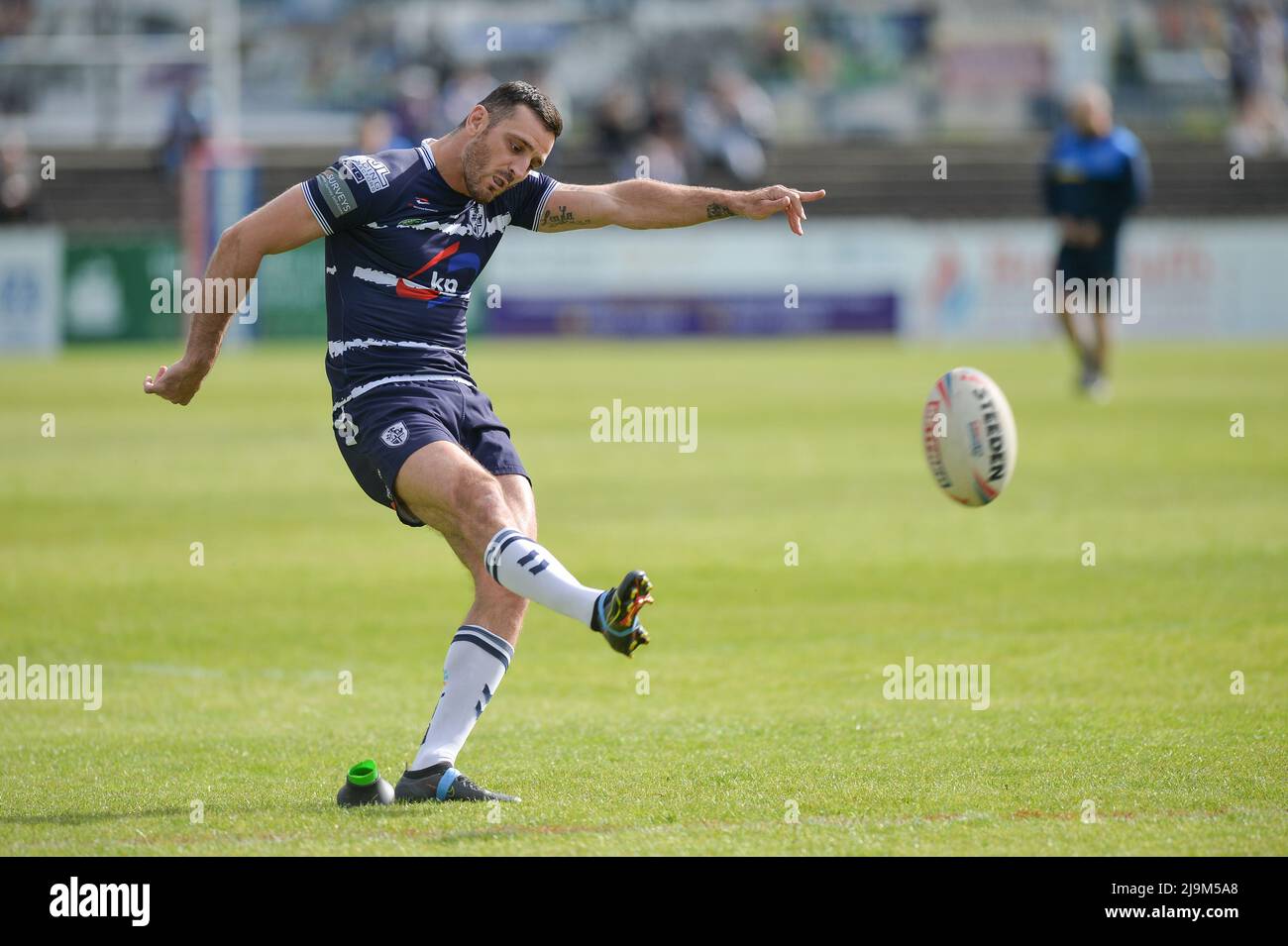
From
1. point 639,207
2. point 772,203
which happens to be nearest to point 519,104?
point 639,207

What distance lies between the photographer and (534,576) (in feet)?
19.1

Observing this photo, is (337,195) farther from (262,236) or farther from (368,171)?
(262,236)

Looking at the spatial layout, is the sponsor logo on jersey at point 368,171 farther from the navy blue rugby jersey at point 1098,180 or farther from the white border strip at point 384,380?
the navy blue rugby jersey at point 1098,180

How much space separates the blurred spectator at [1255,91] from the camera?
38.6 m

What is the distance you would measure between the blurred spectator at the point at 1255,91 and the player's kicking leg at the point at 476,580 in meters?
35.4

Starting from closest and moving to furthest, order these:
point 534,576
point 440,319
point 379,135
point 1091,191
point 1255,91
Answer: point 534,576, point 440,319, point 1091,191, point 379,135, point 1255,91

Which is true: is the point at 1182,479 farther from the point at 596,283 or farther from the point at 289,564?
the point at 596,283

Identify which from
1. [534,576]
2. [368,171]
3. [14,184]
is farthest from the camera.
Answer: [14,184]

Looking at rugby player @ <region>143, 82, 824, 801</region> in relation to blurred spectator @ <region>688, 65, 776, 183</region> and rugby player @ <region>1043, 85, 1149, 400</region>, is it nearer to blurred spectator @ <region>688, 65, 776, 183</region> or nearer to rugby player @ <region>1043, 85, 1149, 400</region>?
rugby player @ <region>1043, 85, 1149, 400</region>

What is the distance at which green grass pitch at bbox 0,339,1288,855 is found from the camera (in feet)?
19.3

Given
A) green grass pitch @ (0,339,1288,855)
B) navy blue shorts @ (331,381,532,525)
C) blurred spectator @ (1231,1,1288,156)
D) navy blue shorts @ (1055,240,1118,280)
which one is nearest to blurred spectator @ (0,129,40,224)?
green grass pitch @ (0,339,1288,855)

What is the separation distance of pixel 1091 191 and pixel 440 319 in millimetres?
15654

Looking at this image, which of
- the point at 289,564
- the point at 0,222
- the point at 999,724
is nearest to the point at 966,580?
the point at 999,724
